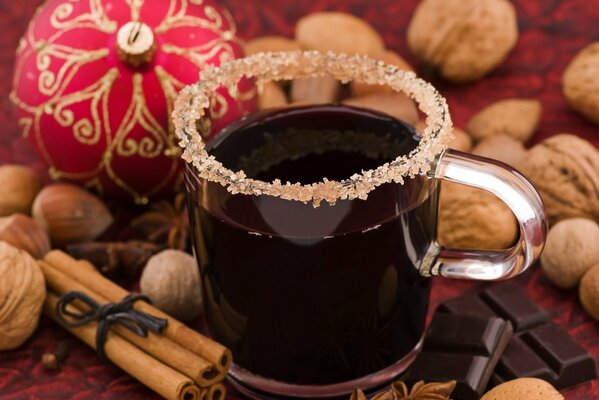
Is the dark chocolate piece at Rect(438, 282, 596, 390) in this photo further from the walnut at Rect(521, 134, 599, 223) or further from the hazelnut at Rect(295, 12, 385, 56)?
the hazelnut at Rect(295, 12, 385, 56)

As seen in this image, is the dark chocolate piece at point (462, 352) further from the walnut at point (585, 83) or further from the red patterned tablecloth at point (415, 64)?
the walnut at point (585, 83)

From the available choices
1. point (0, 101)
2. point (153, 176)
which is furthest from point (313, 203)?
point (0, 101)

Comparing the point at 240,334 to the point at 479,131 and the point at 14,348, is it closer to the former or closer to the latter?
the point at 14,348

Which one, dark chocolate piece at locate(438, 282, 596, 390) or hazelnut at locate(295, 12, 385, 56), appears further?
hazelnut at locate(295, 12, 385, 56)

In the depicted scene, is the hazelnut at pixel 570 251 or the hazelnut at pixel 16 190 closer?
the hazelnut at pixel 570 251

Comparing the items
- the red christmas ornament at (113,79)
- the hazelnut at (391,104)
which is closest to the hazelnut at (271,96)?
the red christmas ornament at (113,79)

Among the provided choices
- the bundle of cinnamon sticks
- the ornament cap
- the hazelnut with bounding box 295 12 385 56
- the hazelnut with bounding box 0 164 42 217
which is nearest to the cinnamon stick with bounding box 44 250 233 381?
the bundle of cinnamon sticks

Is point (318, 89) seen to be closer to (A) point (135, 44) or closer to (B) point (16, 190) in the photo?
(A) point (135, 44)
